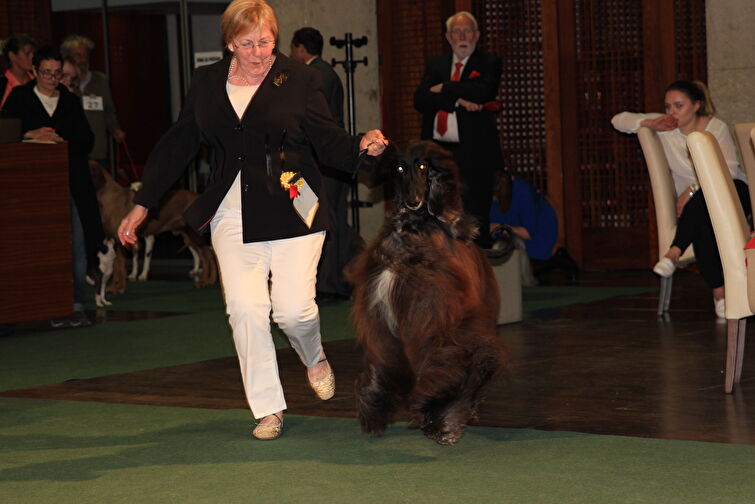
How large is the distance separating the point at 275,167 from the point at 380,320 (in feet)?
1.86

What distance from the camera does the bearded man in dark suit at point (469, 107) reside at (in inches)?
263

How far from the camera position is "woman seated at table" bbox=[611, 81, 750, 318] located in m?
6.11

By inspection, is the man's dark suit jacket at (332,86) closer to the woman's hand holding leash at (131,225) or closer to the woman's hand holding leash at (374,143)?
the woman's hand holding leash at (131,225)

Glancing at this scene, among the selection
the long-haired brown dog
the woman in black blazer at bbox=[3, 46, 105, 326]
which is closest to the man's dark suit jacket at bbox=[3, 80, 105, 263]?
the woman in black blazer at bbox=[3, 46, 105, 326]

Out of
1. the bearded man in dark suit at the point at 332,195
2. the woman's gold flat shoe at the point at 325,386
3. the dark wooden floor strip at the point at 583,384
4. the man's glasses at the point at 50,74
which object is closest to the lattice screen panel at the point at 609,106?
the bearded man in dark suit at the point at 332,195

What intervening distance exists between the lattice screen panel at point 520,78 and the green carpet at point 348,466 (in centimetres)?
575

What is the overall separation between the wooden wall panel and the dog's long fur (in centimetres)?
182

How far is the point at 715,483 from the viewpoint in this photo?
3033mm

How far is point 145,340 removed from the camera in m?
6.37

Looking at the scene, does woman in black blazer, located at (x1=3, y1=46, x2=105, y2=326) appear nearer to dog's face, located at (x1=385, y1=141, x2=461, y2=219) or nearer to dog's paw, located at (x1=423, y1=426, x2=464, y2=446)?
dog's face, located at (x1=385, y1=141, x2=461, y2=219)

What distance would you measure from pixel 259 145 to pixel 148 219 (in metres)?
5.53

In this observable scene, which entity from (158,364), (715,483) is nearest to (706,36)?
→ (158,364)

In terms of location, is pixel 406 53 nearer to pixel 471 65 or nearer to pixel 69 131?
pixel 471 65

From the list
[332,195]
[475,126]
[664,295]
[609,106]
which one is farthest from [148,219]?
[664,295]
